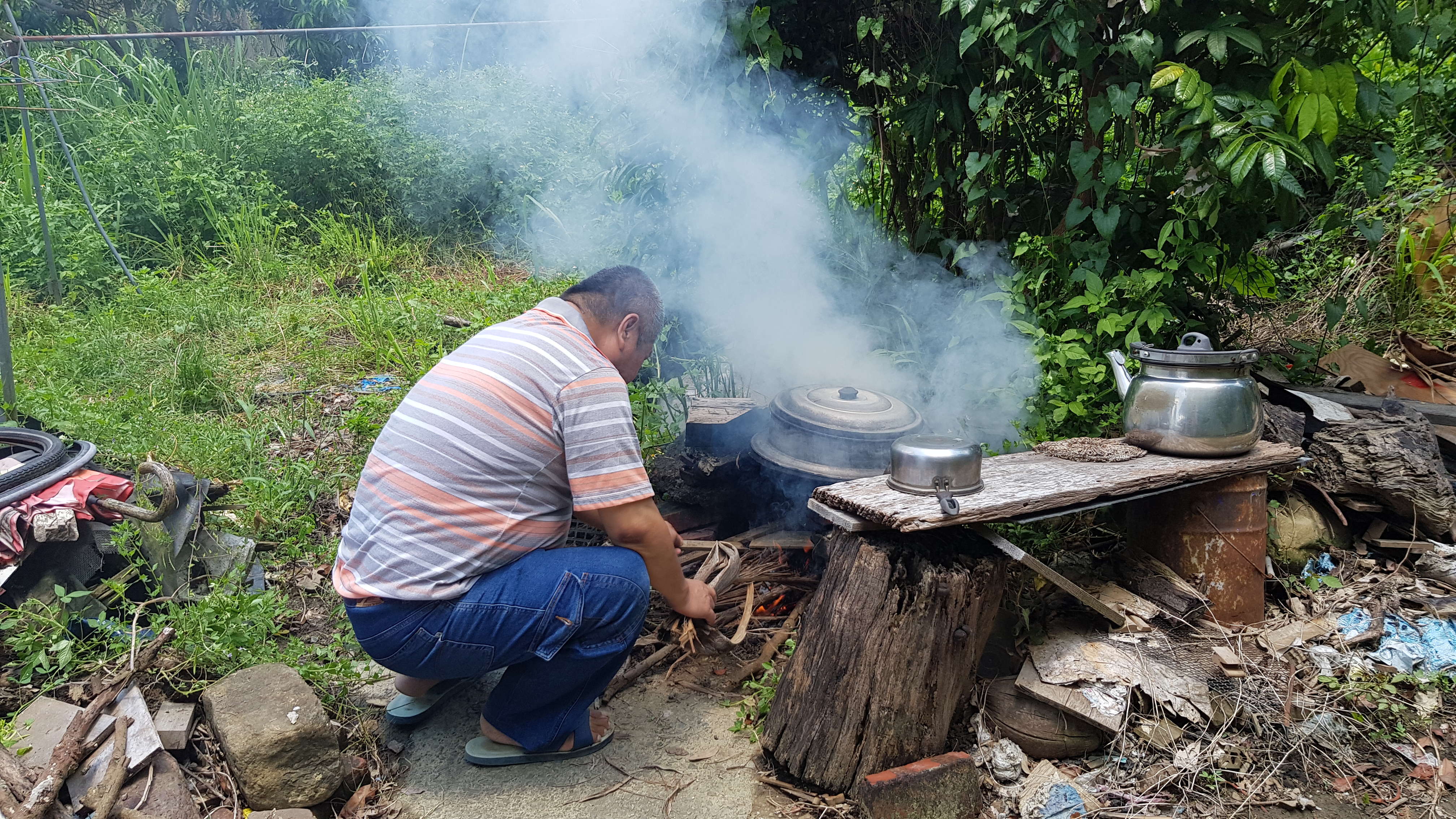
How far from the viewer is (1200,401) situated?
319 cm

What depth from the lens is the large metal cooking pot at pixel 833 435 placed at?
370 cm

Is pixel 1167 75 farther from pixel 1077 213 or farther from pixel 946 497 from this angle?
pixel 946 497

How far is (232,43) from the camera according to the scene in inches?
431

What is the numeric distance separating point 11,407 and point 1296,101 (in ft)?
20.2

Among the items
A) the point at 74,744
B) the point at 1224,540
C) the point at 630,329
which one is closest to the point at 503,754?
the point at 74,744

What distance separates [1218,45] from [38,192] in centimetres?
692

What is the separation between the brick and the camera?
2496mm

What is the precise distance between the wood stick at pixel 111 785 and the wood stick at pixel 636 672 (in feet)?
5.03

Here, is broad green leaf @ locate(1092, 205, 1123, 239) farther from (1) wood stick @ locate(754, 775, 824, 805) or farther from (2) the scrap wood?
(1) wood stick @ locate(754, 775, 824, 805)

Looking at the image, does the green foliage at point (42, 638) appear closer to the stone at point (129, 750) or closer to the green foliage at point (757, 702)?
the stone at point (129, 750)

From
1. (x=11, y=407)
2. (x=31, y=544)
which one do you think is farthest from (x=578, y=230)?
(x=31, y=544)

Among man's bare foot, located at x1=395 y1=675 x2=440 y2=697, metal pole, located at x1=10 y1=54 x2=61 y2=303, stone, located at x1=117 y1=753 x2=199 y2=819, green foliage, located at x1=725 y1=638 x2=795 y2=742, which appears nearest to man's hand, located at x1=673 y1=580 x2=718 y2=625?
green foliage, located at x1=725 y1=638 x2=795 y2=742

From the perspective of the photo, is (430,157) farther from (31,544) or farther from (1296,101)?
(1296,101)

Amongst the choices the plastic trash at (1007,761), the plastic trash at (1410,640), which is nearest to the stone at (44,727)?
the plastic trash at (1007,761)
